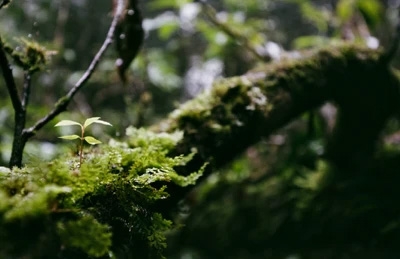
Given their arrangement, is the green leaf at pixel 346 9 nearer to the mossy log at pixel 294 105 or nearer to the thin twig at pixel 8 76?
the mossy log at pixel 294 105

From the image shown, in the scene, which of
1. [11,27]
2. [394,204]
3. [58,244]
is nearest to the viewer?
[58,244]

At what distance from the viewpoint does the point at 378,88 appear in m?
2.89

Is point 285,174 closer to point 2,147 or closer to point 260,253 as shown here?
point 260,253

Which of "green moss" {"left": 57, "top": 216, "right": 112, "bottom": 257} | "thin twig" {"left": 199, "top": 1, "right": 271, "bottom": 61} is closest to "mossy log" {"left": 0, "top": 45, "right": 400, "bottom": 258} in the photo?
"green moss" {"left": 57, "top": 216, "right": 112, "bottom": 257}

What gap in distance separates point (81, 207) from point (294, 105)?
1.56 m

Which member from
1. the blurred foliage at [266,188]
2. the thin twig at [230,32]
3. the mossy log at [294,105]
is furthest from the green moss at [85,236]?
the thin twig at [230,32]

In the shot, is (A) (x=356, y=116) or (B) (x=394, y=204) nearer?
(B) (x=394, y=204)

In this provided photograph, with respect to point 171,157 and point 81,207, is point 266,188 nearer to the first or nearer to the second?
point 171,157

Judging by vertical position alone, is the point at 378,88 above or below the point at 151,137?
above

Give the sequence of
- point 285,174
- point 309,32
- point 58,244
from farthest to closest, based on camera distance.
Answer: point 309,32
point 285,174
point 58,244

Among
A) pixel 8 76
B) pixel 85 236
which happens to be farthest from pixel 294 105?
pixel 85 236

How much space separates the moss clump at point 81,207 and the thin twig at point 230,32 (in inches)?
101

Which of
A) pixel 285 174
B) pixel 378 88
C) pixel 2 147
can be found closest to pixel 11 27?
pixel 2 147

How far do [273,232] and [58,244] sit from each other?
8.09ft
